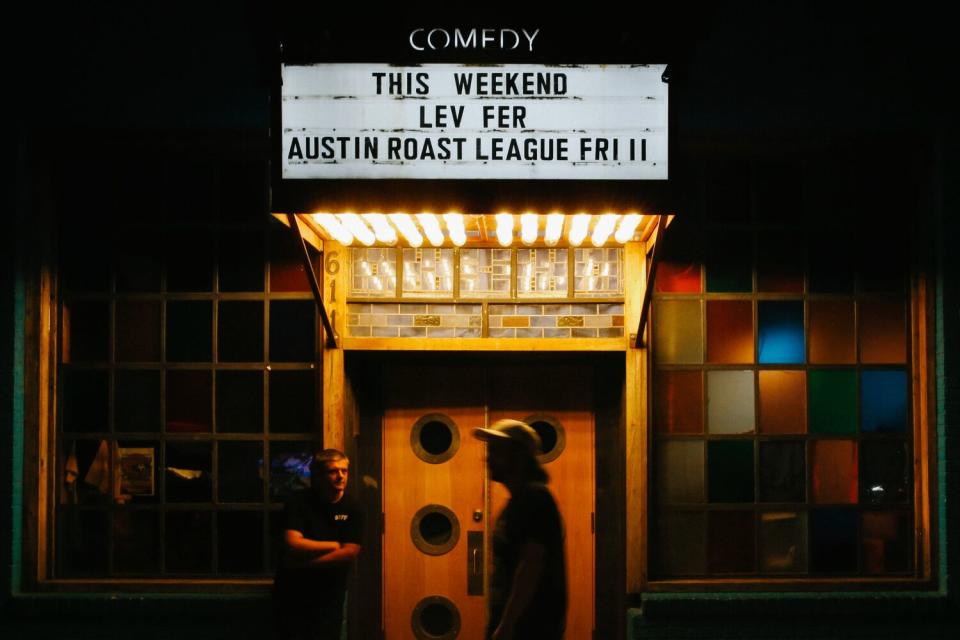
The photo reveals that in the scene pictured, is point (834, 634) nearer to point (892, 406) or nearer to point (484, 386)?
point (892, 406)

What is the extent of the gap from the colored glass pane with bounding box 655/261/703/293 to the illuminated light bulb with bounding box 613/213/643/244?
37 centimetres

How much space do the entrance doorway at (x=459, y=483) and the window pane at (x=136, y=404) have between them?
163cm

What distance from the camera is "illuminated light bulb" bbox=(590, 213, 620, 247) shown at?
466cm

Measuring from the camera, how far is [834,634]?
203 inches

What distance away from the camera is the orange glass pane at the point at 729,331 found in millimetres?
5379

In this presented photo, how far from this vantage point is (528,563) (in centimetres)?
359

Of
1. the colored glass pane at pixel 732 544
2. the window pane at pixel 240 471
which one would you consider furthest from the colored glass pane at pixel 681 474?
the window pane at pixel 240 471

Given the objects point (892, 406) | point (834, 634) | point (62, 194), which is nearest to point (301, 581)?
point (62, 194)

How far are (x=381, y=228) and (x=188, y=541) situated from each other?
2.58 metres

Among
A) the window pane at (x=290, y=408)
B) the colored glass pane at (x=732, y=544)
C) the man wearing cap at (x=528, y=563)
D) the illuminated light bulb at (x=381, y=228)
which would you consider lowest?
the colored glass pane at (x=732, y=544)

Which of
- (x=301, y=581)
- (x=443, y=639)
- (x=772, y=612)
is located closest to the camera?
(x=301, y=581)

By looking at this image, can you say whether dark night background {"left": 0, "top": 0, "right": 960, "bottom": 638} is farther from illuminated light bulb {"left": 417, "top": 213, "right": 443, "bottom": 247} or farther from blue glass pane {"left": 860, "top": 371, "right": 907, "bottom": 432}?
illuminated light bulb {"left": 417, "top": 213, "right": 443, "bottom": 247}

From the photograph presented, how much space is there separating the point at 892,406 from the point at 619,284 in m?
2.08

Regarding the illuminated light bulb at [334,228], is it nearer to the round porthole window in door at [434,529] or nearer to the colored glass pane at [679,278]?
the round porthole window in door at [434,529]
